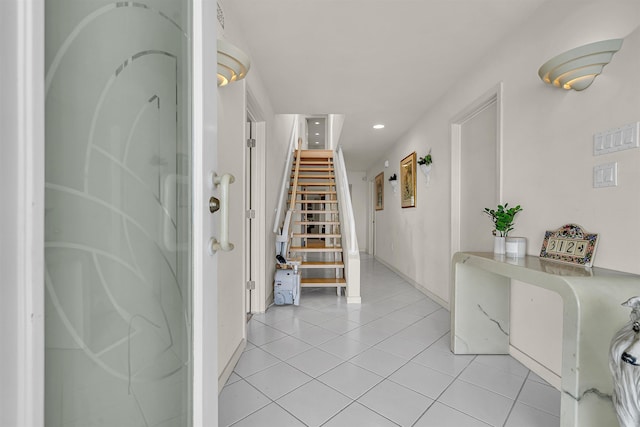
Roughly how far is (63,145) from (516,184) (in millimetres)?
2410

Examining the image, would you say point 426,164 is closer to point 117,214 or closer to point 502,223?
point 502,223

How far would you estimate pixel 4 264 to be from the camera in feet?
1.22

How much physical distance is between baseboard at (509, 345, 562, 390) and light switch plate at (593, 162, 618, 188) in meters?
1.14

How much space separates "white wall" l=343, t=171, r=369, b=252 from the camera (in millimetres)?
8016

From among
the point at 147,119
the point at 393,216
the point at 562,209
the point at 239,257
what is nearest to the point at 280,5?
the point at 147,119

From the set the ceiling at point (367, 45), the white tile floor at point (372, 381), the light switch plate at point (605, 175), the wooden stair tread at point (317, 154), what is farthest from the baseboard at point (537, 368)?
the wooden stair tread at point (317, 154)

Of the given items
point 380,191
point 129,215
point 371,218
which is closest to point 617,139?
point 129,215

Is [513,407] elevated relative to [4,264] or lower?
lower

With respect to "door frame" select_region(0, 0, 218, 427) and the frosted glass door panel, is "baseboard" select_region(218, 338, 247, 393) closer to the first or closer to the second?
the frosted glass door panel

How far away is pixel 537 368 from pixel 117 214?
2440 mm

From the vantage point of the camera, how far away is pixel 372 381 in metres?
1.73

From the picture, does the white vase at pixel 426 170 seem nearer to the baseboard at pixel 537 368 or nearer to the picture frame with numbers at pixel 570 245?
the picture frame with numbers at pixel 570 245

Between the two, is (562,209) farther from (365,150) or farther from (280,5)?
(365,150)

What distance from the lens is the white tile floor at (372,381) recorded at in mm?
1429
